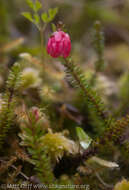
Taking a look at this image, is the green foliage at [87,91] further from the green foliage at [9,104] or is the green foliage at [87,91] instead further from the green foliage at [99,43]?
the green foliage at [99,43]

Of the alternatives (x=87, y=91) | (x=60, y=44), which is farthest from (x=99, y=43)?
(x=87, y=91)

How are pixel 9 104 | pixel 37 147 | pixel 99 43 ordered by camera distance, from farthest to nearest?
pixel 99 43
pixel 9 104
pixel 37 147

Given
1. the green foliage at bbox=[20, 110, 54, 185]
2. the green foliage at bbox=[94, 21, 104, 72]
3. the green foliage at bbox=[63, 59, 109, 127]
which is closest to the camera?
the green foliage at bbox=[20, 110, 54, 185]

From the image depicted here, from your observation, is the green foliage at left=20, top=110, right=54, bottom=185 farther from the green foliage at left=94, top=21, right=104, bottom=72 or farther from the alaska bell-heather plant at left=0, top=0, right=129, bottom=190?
the green foliage at left=94, top=21, right=104, bottom=72

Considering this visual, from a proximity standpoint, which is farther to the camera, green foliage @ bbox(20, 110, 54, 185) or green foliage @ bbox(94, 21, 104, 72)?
green foliage @ bbox(94, 21, 104, 72)

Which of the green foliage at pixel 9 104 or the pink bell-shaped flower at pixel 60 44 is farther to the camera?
the pink bell-shaped flower at pixel 60 44

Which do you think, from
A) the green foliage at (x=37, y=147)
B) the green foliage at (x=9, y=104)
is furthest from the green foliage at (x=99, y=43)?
the green foliage at (x=37, y=147)

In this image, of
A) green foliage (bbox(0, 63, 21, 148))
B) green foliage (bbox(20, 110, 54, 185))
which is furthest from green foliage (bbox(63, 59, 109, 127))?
green foliage (bbox(20, 110, 54, 185))

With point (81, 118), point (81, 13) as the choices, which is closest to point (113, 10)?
point (81, 13)

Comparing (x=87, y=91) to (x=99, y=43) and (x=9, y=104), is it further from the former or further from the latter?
(x=99, y=43)

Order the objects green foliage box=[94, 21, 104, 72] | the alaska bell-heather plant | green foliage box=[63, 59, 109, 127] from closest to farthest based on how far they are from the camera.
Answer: the alaska bell-heather plant < green foliage box=[63, 59, 109, 127] < green foliage box=[94, 21, 104, 72]
